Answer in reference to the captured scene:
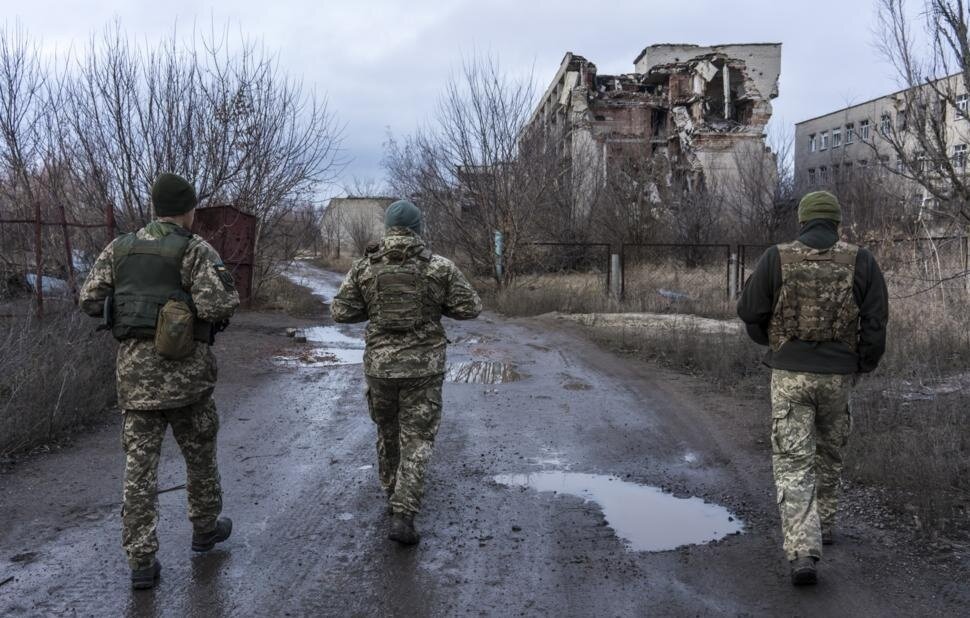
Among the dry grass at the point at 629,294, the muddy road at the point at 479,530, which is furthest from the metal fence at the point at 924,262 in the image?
the muddy road at the point at 479,530

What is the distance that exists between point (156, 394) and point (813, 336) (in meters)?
→ 3.17

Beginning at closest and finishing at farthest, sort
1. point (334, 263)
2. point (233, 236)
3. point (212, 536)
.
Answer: point (212, 536), point (233, 236), point (334, 263)

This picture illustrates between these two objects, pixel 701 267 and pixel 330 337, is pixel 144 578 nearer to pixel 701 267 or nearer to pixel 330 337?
pixel 330 337

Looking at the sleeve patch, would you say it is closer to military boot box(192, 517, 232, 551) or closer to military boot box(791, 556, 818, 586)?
military boot box(192, 517, 232, 551)

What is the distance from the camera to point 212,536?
4.12 meters

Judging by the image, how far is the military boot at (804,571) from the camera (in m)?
3.67

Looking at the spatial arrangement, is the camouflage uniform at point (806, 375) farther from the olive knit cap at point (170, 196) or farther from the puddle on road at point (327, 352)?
the puddle on road at point (327, 352)

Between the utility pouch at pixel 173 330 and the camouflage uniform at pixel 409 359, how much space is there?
87 cm

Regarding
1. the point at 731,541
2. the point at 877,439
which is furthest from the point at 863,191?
the point at 731,541

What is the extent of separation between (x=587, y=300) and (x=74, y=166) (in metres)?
10.7

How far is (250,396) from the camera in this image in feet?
28.2

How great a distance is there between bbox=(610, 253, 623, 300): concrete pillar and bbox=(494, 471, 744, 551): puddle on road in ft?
44.2

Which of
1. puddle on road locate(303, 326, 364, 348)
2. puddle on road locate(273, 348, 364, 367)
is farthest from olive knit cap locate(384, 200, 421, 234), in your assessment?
puddle on road locate(303, 326, 364, 348)

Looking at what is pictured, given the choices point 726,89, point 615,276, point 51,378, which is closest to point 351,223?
point 726,89
